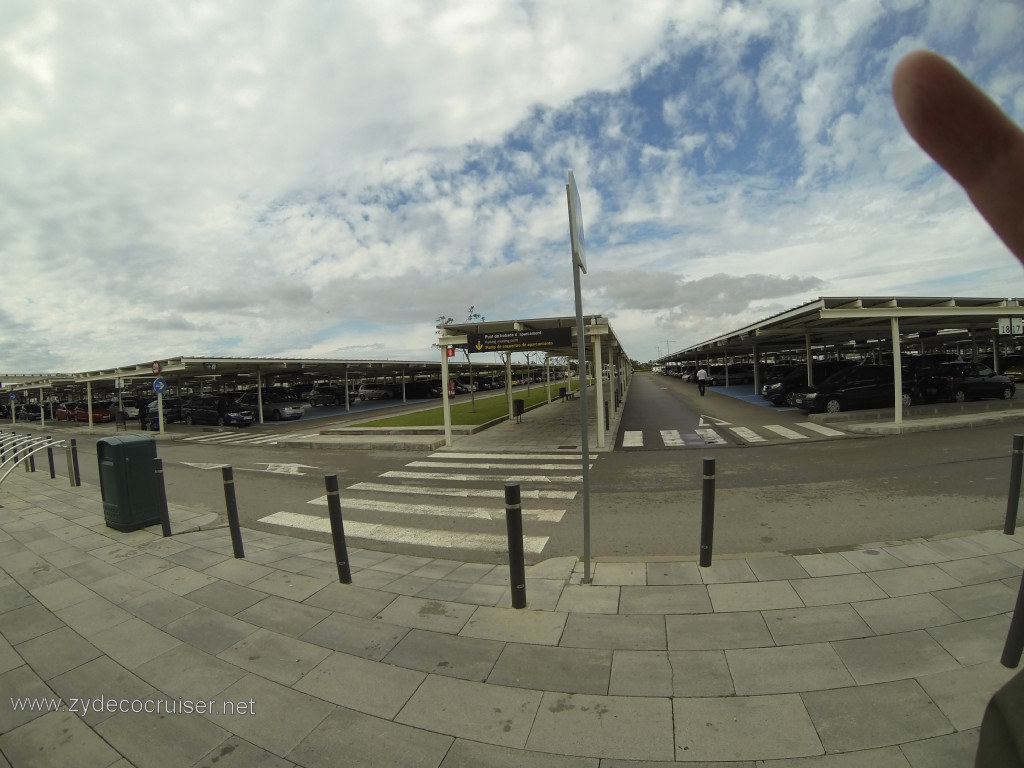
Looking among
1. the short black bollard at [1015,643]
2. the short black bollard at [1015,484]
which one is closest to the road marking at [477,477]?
the short black bollard at [1015,484]

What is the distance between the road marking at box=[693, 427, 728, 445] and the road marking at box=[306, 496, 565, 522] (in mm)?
7482

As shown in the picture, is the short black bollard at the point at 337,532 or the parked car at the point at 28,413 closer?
the short black bollard at the point at 337,532

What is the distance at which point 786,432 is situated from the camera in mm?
13492

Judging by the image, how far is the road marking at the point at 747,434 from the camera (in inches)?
504

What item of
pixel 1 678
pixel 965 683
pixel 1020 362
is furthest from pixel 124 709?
pixel 1020 362

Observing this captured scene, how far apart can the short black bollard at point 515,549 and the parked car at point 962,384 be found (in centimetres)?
2132

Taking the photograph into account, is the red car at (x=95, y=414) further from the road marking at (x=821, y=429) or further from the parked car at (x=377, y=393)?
the road marking at (x=821, y=429)

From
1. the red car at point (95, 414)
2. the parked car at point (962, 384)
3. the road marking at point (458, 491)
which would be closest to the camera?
the road marking at point (458, 491)

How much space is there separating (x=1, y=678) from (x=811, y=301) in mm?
16790

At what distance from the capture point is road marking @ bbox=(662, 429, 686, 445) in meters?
13.2

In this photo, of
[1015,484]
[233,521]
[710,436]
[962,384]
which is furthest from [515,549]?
[962,384]

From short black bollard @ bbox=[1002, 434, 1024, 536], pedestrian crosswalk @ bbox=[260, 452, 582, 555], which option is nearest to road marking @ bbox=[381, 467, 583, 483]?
pedestrian crosswalk @ bbox=[260, 452, 582, 555]

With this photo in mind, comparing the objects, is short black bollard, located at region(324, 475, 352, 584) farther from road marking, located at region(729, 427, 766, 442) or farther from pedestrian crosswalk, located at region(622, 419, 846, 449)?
road marking, located at region(729, 427, 766, 442)

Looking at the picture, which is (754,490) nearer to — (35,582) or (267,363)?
(35,582)
